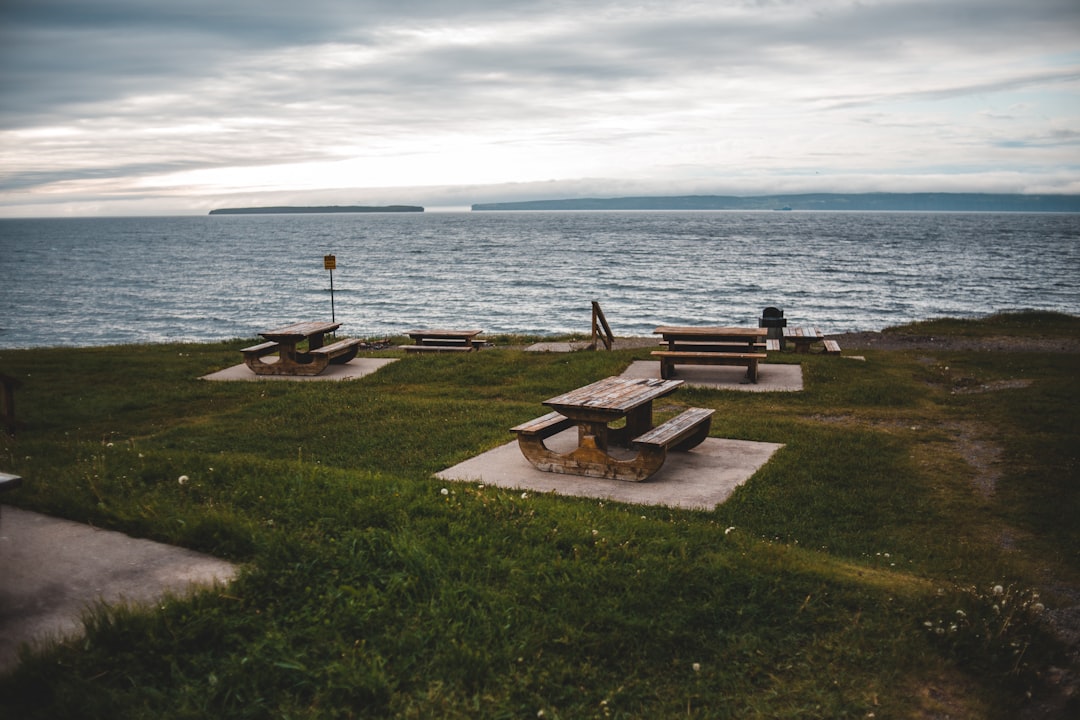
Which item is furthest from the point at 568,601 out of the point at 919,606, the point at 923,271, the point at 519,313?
the point at 923,271

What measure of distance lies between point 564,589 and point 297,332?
1136 cm

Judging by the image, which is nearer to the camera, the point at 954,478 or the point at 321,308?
the point at 954,478

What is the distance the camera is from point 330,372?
49.9 ft

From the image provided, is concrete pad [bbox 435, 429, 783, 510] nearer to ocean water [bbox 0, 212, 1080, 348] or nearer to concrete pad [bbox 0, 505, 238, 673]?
concrete pad [bbox 0, 505, 238, 673]

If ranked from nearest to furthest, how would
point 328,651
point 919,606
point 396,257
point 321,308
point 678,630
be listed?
point 328,651
point 678,630
point 919,606
point 321,308
point 396,257

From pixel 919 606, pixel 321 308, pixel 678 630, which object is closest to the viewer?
pixel 678 630

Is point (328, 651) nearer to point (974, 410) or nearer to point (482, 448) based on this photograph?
point (482, 448)

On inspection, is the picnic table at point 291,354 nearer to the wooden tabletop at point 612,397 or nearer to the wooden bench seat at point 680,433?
the wooden tabletop at point 612,397

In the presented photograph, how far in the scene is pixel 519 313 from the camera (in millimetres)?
42750

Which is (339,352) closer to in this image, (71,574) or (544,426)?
(544,426)

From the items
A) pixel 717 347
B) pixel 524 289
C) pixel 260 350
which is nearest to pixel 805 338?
pixel 717 347

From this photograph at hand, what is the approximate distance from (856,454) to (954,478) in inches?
40.5

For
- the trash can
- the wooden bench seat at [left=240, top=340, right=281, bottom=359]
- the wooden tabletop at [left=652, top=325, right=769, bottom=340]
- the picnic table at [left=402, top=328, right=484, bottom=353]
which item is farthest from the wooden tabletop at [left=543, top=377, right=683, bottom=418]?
the picnic table at [left=402, top=328, right=484, bottom=353]

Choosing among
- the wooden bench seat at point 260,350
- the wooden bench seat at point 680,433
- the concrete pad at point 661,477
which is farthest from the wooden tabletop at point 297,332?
the wooden bench seat at point 680,433
